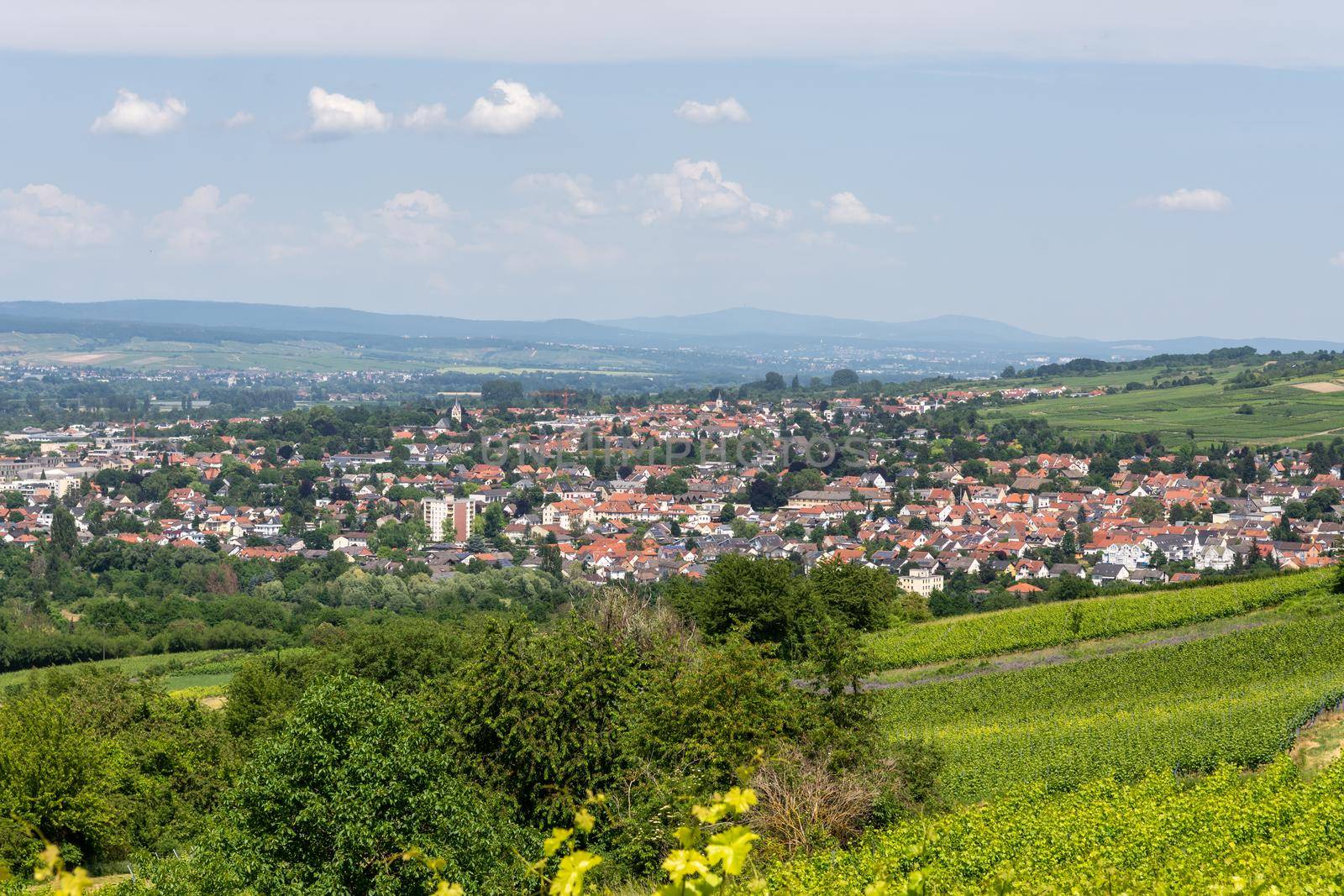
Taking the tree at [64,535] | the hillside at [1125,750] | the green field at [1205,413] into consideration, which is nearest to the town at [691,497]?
the tree at [64,535]

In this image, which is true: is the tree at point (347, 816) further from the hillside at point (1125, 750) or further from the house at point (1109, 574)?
the house at point (1109, 574)

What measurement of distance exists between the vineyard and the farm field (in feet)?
11.4

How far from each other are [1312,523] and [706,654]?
70.8 meters

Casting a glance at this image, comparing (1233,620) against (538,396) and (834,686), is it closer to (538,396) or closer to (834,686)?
(834,686)

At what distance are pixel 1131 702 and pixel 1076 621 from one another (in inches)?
366

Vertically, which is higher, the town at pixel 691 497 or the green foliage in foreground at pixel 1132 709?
the green foliage in foreground at pixel 1132 709

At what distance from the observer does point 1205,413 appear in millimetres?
123750

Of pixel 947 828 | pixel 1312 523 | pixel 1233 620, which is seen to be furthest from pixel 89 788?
pixel 1312 523

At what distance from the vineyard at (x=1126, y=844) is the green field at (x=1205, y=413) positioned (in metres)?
101

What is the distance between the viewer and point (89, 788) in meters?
21.1

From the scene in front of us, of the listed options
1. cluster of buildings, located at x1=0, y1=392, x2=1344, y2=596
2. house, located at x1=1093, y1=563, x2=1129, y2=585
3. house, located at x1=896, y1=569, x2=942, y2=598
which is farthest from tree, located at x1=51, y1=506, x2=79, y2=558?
house, located at x1=1093, y1=563, x2=1129, y2=585

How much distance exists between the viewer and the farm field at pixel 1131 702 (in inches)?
744

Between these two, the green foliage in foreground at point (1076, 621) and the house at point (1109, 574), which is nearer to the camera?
the green foliage in foreground at point (1076, 621)

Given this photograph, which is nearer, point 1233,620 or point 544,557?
point 1233,620
